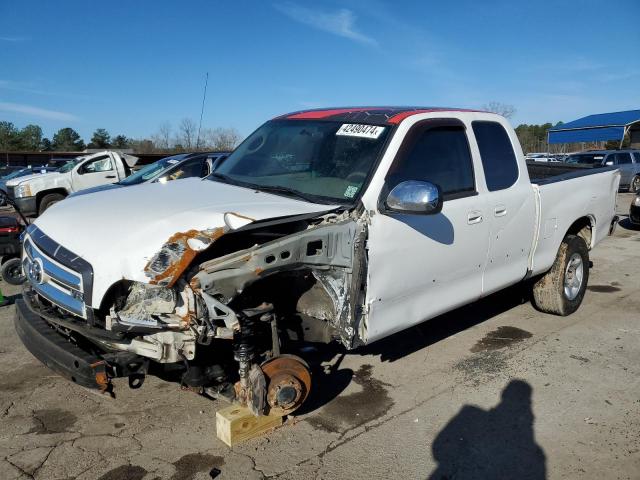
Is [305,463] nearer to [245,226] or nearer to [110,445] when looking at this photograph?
[110,445]

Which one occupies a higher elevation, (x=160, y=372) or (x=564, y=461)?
(x=160, y=372)

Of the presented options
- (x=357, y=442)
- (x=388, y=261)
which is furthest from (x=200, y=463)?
(x=388, y=261)

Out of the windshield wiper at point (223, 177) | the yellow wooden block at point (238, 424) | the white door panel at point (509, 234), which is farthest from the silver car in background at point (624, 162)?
the yellow wooden block at point (238, 424)

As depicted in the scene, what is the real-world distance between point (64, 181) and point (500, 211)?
13.2 m

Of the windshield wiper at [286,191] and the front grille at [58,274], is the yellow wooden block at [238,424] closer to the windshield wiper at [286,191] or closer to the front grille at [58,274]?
the front grille at [58,274]

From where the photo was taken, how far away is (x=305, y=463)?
3.16m

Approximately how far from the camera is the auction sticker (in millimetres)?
→ 3840

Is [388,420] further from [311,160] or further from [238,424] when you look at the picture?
[311,160]

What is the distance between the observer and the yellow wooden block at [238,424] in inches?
128

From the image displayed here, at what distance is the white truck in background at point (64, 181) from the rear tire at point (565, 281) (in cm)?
1270

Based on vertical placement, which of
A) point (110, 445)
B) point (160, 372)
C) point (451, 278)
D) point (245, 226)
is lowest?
point (110, 445)

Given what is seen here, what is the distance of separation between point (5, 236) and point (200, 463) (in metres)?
4.46

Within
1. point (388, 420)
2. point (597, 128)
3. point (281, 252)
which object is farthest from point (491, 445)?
point (597, 128)

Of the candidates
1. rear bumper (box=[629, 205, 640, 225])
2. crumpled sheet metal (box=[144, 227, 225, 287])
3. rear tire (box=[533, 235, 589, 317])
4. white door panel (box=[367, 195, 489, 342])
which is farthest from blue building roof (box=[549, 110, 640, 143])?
crumpled sheet metal (box=[144, 227, 225, 287])
